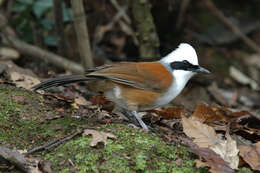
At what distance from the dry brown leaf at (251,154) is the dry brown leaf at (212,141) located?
4.3 inches

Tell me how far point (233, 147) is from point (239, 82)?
17.3ft

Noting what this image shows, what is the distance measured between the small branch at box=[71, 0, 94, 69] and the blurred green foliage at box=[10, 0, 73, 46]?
135 centimetres

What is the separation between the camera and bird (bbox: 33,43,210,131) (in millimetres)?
4152

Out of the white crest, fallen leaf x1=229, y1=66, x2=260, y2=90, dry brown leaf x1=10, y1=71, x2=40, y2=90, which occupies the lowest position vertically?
fallen leaf x1=229, y1=66, x2=260, y2=90

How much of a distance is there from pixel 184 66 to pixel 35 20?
3799 millimetres

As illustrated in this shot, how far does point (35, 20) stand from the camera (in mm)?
7113

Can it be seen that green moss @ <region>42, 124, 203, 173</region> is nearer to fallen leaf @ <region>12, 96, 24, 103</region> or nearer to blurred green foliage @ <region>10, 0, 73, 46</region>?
fallen leaf @ <region>12, 96, 24, 103</region>

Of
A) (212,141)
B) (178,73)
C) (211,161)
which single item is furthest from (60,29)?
(211,161)

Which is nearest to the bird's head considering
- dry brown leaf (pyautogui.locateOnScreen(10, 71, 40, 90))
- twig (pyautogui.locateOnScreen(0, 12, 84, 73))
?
dry brown leaf (pyautogui.locateOnScreen(10, 71, 40, 90))

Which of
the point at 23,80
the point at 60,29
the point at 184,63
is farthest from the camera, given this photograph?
the point at 60,29

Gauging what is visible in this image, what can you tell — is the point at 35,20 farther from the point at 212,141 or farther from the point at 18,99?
the point at 212,141

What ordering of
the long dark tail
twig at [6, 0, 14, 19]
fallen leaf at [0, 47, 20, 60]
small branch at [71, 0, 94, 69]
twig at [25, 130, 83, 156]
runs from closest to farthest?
twig at [25, 130, 83, 156] → the long dark tail → small branch at [71, 0, 94, 69] → fallen leaf at [0, 47, 20, 60] → twig at [6, 0, 14, 19]

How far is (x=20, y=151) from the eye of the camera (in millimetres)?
3262

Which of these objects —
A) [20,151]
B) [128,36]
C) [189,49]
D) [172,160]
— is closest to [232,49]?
[128,36]
